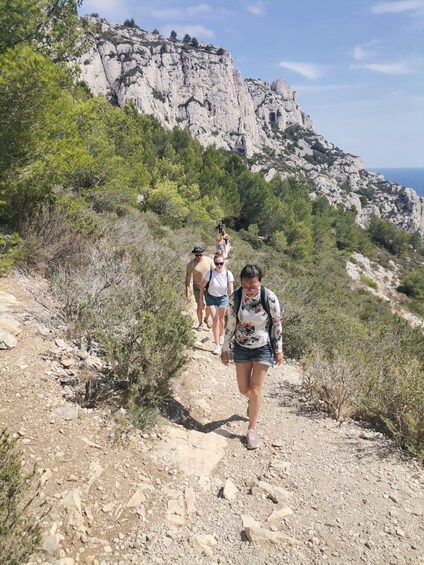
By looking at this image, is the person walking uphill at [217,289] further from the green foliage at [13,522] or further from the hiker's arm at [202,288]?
the green foliage at [13,522]

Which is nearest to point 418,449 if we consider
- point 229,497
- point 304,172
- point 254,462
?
point 254,462

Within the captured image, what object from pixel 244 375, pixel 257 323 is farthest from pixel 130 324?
pixel 257 323

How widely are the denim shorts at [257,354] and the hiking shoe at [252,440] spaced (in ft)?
2.29

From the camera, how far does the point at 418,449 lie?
340cm

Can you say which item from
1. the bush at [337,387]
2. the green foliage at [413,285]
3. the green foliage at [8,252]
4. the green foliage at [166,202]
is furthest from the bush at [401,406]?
the green foliage at [413,285]

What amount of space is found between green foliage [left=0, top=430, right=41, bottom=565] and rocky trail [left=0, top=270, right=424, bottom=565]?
0.66ft

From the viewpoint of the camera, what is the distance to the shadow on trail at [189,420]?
12.4ft

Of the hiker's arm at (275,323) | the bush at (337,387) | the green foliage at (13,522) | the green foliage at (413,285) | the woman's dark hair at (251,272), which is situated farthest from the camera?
the green foliage at (413,285)

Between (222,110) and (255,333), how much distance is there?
353 ft

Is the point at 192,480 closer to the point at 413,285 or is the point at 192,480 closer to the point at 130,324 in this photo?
the point at 130,324

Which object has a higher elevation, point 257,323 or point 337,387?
point 257,323

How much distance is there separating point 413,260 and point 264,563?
68.2 m

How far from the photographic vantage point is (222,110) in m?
100

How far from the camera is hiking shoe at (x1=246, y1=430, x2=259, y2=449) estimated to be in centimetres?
351
